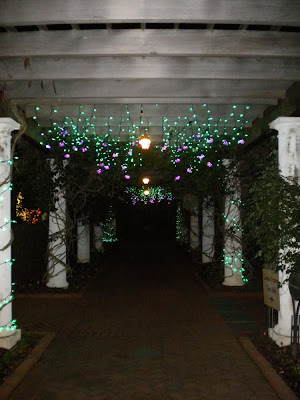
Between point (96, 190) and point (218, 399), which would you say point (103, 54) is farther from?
point (96, 190)

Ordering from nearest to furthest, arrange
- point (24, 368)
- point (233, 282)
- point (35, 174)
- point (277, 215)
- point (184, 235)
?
point (277, 215)
point (24, 368)
point (35, 174)
point (233, 282)
point (184, 235)

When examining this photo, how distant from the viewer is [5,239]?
21.4ft

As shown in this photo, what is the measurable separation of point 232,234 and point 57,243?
164 inches

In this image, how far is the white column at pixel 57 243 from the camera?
11.5 metres

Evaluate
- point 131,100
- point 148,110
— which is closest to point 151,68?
point 131,100

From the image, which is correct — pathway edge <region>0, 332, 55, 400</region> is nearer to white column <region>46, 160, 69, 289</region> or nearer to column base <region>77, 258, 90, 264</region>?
white column <region>46, 160, 69, 289</region>

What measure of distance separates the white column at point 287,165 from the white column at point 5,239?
3.65 m

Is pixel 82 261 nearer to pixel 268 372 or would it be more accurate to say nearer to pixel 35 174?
pixel 35 174

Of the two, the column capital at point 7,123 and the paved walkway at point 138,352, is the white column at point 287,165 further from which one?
the column capital at point 7,123

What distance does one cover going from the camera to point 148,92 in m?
7.96

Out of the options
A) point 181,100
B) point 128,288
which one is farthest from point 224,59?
point 128,288

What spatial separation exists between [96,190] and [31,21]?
6.71 metres

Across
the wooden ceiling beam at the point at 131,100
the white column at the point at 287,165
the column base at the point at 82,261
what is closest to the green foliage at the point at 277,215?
the white column at the point at 287,165

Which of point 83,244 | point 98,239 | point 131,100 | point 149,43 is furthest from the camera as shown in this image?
point 98,239
